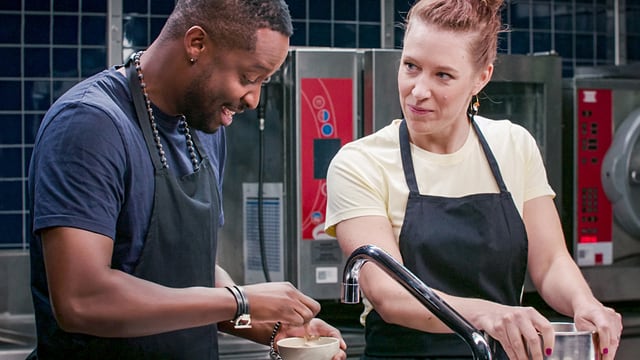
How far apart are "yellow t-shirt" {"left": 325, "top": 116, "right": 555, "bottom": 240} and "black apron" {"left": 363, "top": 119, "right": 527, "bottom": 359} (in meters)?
0.02

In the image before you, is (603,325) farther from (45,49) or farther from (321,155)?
(45,49)

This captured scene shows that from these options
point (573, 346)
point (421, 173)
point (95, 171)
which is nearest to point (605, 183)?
point (421, 173)

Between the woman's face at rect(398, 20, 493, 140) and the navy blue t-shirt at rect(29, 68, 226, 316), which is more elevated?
the woman's face at rect(398, 20, 493, 140)

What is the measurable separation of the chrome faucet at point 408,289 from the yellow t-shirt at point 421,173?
45 centimetres

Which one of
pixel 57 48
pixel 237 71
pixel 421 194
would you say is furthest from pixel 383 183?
pixel 57 48

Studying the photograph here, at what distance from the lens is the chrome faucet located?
1554 mm

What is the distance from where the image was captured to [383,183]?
2.09 m

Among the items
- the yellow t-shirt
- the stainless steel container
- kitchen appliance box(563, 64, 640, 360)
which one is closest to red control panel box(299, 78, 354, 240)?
kitchen appliance box(563, 64, 640, 360)

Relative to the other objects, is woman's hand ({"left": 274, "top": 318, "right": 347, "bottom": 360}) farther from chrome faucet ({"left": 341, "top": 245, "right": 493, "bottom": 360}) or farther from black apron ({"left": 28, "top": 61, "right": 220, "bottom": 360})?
chrome faucet ({"left": 341, "top": 245, "right": 493, "bottom": 360})

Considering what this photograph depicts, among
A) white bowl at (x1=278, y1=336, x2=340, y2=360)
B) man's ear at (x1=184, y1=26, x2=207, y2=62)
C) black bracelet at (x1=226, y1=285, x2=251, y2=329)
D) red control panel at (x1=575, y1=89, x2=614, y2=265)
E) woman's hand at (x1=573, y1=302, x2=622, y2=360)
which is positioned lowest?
white bowl at (x1=278, y1=336, x2=340, y2=360)

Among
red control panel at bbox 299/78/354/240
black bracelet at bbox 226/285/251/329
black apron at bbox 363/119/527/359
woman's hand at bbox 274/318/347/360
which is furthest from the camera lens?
red control panel at bbox 299/78/354/240

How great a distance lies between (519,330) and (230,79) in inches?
26.7

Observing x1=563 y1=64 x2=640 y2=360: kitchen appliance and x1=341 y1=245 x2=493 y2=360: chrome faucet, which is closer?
x1=341 y1=245 x2=493 y2=360: chrome faucet

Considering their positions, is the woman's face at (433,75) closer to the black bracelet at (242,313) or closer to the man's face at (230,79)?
the man's face at (230,79)
